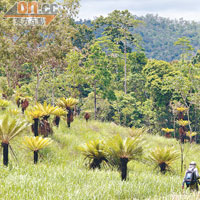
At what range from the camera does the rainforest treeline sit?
20.5 meters

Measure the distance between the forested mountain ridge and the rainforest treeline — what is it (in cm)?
7036

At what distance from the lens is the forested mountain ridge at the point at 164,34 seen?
11531 cm

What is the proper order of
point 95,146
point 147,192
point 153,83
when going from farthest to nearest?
point 153,83
point 95,146
point 147,192

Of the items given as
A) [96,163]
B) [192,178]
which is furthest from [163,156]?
[192,178]

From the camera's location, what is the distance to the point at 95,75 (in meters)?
26.2

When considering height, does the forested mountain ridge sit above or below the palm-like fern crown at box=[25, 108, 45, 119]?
above

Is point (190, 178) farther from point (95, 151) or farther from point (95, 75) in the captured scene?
point (95, 75)

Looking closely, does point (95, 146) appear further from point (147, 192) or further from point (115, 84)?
point (115, 84)

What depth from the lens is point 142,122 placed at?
36.3 m

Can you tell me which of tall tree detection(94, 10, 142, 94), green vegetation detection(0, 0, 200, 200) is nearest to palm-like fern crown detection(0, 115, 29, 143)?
green vegetation detection(0, 0, 200, 200)

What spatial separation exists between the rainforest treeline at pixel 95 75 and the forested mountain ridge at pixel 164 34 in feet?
231

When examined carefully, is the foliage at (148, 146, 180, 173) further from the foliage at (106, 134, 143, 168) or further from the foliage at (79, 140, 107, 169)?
the foliage at (106, 134, 143, 168)

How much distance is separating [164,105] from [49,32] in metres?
16.5

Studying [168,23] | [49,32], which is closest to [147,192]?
[49,32]
